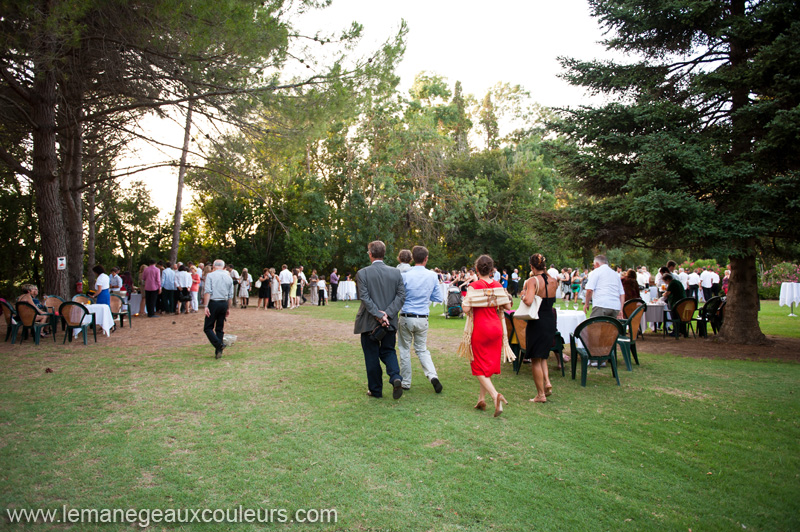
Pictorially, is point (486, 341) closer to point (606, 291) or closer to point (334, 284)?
point (606, 291)

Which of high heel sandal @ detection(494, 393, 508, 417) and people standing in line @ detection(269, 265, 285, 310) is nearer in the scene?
high heel sandal @ detection(494, 393, 508, 417)

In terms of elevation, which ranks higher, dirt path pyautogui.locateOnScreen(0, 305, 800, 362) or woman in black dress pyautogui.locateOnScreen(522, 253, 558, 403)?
woman in black dress pyautogui.locateOnScreen(522, 253, 558, 403)

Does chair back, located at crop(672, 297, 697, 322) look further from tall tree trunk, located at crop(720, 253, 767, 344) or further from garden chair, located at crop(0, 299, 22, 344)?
garden chair, located at crop(0, 299, 22, 344)

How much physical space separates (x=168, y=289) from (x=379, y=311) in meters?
14.1

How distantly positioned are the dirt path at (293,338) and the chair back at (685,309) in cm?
56

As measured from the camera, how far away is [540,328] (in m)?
6.03

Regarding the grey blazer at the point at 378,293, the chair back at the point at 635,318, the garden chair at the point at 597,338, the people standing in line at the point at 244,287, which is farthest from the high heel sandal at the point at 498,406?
the people standing in line at the point at 244,287

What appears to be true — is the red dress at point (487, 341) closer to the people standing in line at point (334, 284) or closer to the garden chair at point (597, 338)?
the garden chair at point (597, 338)

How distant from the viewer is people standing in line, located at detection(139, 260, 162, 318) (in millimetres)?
16203

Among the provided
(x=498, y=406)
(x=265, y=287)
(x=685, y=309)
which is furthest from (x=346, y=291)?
(x=498, y=406)

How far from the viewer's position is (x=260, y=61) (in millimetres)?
10758

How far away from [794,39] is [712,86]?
1.55 m

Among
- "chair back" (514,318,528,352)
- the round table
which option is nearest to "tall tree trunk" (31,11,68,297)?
"chair back" (514,318,528,352)

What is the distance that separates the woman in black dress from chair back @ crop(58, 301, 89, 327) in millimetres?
9024
